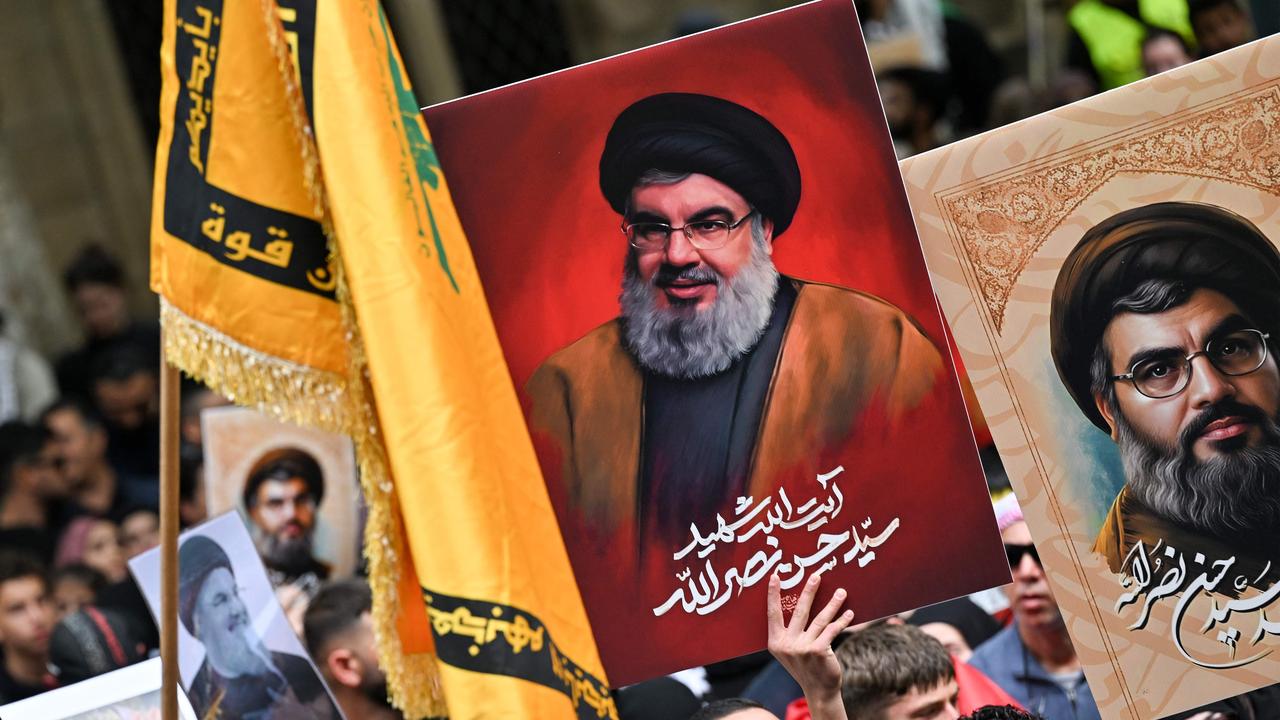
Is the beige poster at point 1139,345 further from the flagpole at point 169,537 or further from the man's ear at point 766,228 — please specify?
the flagpole at point 169,537

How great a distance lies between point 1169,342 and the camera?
2826 millimetres

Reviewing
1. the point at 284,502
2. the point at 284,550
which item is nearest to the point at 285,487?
the point at 284,502

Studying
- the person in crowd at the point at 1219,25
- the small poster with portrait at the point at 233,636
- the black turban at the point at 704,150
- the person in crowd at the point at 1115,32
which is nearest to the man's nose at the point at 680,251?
the black turban at the point at 704,150

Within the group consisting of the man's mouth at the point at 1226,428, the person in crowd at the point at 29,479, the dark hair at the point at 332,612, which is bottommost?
the man's mouth at the point at 1226,428

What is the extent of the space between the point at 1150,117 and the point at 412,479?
1.42 m

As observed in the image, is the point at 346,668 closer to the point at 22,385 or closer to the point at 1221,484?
the point at 1221,484

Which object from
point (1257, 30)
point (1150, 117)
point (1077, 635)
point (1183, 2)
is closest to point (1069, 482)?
point (1077, 635)

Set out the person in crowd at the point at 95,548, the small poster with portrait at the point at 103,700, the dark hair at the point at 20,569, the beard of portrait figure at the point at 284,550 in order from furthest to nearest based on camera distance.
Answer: the person in crowd at the point at 95,548 < the dark hair at the point at 20,569 < the beard of portrait figure at the point at 284,550 < the small poster with portrait at the point at 103,700

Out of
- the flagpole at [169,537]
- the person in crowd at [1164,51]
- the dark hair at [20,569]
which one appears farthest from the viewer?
the person in crowd at [1164,51]

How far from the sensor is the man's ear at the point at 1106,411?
9.34 ft

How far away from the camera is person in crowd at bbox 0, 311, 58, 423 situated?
6707mm

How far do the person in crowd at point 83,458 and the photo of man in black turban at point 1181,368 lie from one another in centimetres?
396

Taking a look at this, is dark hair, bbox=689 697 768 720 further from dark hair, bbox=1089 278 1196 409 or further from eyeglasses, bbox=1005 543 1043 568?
dark hair, bbox=1089 278 1196 409

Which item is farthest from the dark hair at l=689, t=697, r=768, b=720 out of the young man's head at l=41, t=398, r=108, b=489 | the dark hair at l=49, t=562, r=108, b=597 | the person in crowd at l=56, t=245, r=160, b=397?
the person in crowd at l=56, t=245, r=160, b=397
